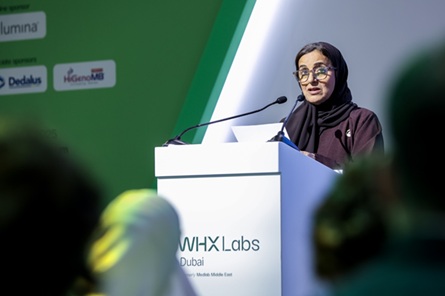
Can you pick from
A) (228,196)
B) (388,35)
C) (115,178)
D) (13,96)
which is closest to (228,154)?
(228,196)

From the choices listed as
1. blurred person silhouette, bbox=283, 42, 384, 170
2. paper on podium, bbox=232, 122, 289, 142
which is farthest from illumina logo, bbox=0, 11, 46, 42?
paper on podium, bbox=232, 122, 289, 142

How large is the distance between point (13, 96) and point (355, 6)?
2.67 metres

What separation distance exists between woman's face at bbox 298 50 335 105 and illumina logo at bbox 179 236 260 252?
183cm

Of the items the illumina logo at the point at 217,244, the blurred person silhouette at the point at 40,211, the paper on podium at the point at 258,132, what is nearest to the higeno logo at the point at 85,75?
the paper on podium at the point at 258,132

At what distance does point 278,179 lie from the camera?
3.02 metres

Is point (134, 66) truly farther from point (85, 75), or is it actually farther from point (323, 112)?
point (323, 112)

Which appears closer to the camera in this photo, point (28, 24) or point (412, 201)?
point (412, 201)

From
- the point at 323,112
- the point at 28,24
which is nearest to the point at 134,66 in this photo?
the point at 28,24

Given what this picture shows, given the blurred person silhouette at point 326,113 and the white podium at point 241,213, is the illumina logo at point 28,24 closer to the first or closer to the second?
the blurred person silhouette at point 326,113

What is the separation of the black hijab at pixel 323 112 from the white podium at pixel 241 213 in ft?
5.15

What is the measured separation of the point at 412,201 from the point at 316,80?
4.10 m

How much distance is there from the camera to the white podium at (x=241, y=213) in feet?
9.86

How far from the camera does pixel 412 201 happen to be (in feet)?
2.30

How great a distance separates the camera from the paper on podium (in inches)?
139
